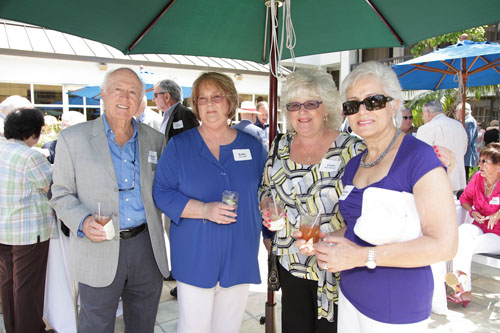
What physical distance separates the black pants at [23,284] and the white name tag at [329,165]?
7.59 feet

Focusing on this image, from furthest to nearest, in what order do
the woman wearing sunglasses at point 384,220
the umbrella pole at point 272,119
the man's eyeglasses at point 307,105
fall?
the umbrella pole at point 272,119
the man's eyeglasses at point 307,105
the woman wearing sunglasses at point 384,220

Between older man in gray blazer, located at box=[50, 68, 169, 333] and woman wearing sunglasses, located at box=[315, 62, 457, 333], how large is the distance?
3.98ft

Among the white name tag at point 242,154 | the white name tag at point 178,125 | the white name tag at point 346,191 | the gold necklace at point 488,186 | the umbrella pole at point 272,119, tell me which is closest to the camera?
the white name tag at point 346,191

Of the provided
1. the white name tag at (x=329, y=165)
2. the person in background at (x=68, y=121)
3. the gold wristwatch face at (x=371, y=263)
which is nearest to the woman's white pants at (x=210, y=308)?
the white name tag at (x=329, y=165)

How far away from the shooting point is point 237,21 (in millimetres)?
2637

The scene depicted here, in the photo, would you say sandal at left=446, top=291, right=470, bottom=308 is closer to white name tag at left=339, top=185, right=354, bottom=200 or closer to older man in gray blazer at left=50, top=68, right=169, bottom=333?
white name tag at left=339, top=185, right=354, bottom=200

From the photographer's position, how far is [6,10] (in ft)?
6.19

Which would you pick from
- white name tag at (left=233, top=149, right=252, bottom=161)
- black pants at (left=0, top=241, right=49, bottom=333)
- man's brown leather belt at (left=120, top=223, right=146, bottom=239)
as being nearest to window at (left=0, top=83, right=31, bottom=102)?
black pants at (left=0, top=241, right=49, bottom=333)

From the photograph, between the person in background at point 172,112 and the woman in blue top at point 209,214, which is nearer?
the woman in blue top at point 209,214

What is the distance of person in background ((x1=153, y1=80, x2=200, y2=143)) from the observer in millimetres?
4195

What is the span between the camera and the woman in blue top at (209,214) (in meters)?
2.10

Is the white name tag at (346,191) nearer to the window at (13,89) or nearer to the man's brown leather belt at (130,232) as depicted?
the man's brown leather belt at (130,232)

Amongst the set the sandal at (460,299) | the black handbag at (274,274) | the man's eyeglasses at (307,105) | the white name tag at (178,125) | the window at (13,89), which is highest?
the window at (13,89)

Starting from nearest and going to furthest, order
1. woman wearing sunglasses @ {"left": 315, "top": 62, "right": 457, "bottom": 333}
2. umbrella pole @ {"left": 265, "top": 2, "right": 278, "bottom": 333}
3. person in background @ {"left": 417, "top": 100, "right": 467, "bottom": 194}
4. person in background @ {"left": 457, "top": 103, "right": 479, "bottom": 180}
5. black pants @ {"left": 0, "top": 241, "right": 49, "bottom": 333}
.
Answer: woman wearing sunglasses @ {"left": 315, "top": 62, "right": 457, "bottom": 333} → umbrella pole @ {"left": 265, "top": 2, "right": 278, "bottom": 333} → black pants @ {"left": 0, "top": 241, "right": 49, "bottom": 333} → person in background @ {"left": 417, "top": 100, "right": 467, "bottom": 194} → person in background @ {"left": 457, "top": 103, "right": 479, "bottom": 180}
